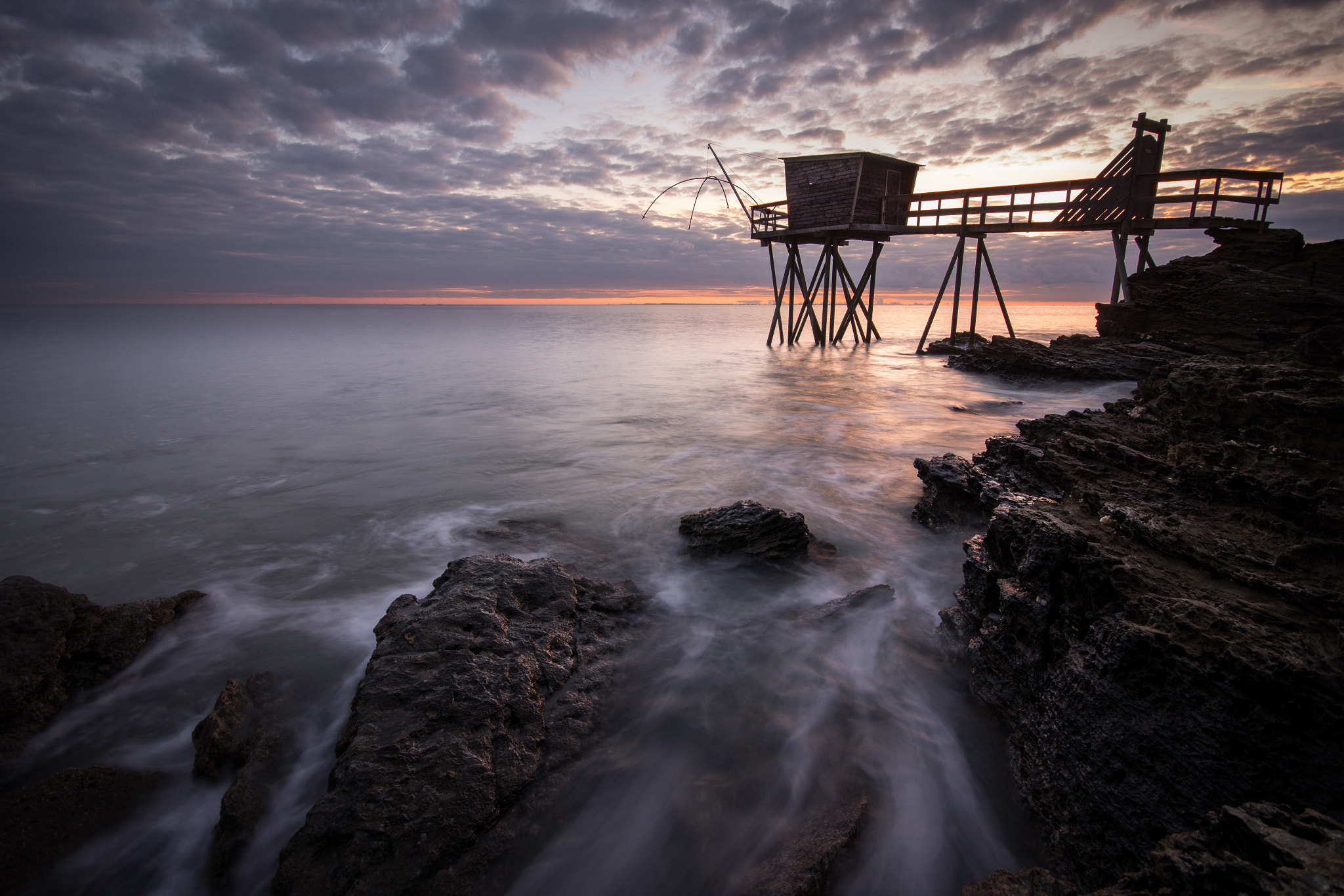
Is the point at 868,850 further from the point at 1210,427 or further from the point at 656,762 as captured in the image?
the point at 1210,427

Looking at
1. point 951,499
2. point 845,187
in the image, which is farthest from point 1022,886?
point 845,187

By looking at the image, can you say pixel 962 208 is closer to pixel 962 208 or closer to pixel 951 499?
pixel 962 208

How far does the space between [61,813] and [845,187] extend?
20672 millimetres

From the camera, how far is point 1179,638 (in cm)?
242

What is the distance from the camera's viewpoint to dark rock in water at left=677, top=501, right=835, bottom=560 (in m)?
5.76

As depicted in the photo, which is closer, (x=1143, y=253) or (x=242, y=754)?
(x=242, y=754)

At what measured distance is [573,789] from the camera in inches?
121

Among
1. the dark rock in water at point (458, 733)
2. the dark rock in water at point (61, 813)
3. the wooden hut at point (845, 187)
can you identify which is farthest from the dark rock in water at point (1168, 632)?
the wooden hut at point (845, 187)

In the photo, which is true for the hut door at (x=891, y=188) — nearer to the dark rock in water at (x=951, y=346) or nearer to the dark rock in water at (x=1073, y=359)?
the dark rock in water at (x=1073, y=359)

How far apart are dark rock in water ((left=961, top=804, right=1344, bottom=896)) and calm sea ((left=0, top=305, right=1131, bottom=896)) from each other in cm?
118

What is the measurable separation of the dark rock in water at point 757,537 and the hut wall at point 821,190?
51.2 feet

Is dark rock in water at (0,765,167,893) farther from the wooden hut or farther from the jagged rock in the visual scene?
the wooden hut

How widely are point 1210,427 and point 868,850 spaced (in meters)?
5.02

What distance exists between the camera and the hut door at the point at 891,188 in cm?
1891
